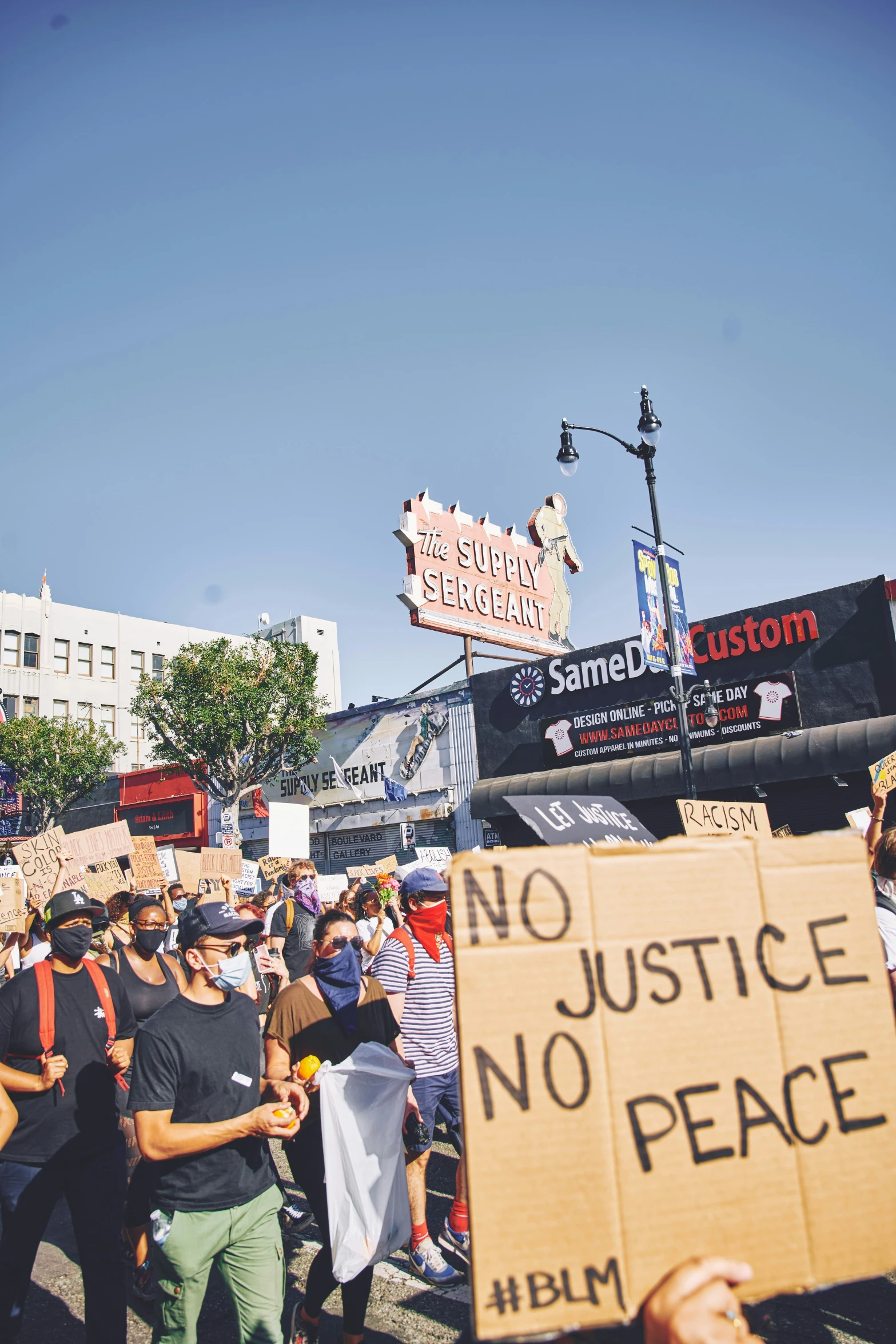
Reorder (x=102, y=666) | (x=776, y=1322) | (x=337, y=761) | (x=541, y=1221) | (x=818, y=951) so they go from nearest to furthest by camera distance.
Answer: (x=541, y=1221) → (x=818, y=951) → (x=776, y=1322) → (x=337, y=761) → (x=102, y=666)

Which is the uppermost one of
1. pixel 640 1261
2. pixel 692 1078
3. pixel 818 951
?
pixel 818 951

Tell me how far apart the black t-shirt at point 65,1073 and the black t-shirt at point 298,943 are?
4448mm

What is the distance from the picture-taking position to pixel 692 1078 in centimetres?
186

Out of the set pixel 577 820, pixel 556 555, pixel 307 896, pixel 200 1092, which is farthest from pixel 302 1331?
pixel 556 555

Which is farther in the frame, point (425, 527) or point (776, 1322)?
point (425, 527)

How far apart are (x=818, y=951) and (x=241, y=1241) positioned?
268 centimetres

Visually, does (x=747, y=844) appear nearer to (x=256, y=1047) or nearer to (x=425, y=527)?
(x=256, y=1047)

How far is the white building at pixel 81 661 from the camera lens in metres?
45.2

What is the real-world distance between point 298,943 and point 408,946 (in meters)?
4.52

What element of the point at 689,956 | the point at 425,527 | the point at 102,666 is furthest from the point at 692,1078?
the point at 102,666

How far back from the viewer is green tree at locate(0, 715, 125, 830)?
129ft

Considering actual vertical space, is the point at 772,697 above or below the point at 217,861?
above

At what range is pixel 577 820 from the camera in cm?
473

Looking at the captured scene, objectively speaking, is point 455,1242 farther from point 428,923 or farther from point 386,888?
point 386,888
